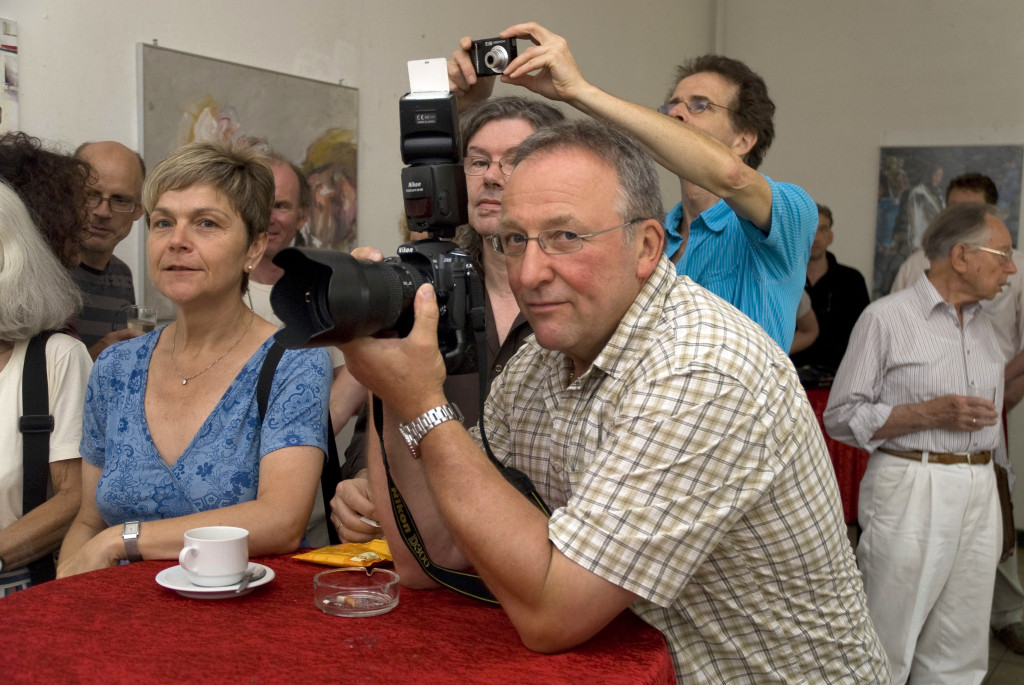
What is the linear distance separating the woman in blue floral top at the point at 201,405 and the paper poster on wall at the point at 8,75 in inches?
41.2

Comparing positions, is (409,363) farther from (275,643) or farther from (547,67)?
(547,67)

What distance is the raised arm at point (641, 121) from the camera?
5.70ft

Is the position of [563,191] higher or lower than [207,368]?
higher

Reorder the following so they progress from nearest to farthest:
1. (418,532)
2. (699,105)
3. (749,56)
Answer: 1. (418,532)
2. (699,105)
3. (749,56)

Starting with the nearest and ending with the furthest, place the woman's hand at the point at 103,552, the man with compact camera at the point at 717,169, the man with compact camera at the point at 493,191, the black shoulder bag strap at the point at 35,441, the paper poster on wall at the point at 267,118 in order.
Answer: the woman's hand at the point at 103,552
the man with compact camera at the point at 717,169
the man with compact camera at the point at 493,191
the black shoulder bag strap at the point at 35,441
the paper poster on wall at the point at 267,118

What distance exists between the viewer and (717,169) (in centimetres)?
186

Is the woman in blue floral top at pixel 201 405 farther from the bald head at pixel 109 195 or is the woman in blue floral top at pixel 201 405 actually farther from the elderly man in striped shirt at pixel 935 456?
the elderly man in striped shirt at pixel 935 456

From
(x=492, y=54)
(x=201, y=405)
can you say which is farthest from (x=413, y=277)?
(x=201, y=405)

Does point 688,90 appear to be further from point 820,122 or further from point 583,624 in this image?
point 820,122

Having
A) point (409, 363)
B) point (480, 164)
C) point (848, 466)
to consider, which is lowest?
point (848, 466)

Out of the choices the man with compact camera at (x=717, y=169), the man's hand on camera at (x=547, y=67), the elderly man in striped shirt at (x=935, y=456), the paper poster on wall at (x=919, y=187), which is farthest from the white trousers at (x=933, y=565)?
the paper poster on wall at (x=919, y=187)

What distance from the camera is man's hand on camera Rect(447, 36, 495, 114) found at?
1866mm

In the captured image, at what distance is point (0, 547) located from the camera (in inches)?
77.0

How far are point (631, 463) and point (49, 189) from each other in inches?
68.4
